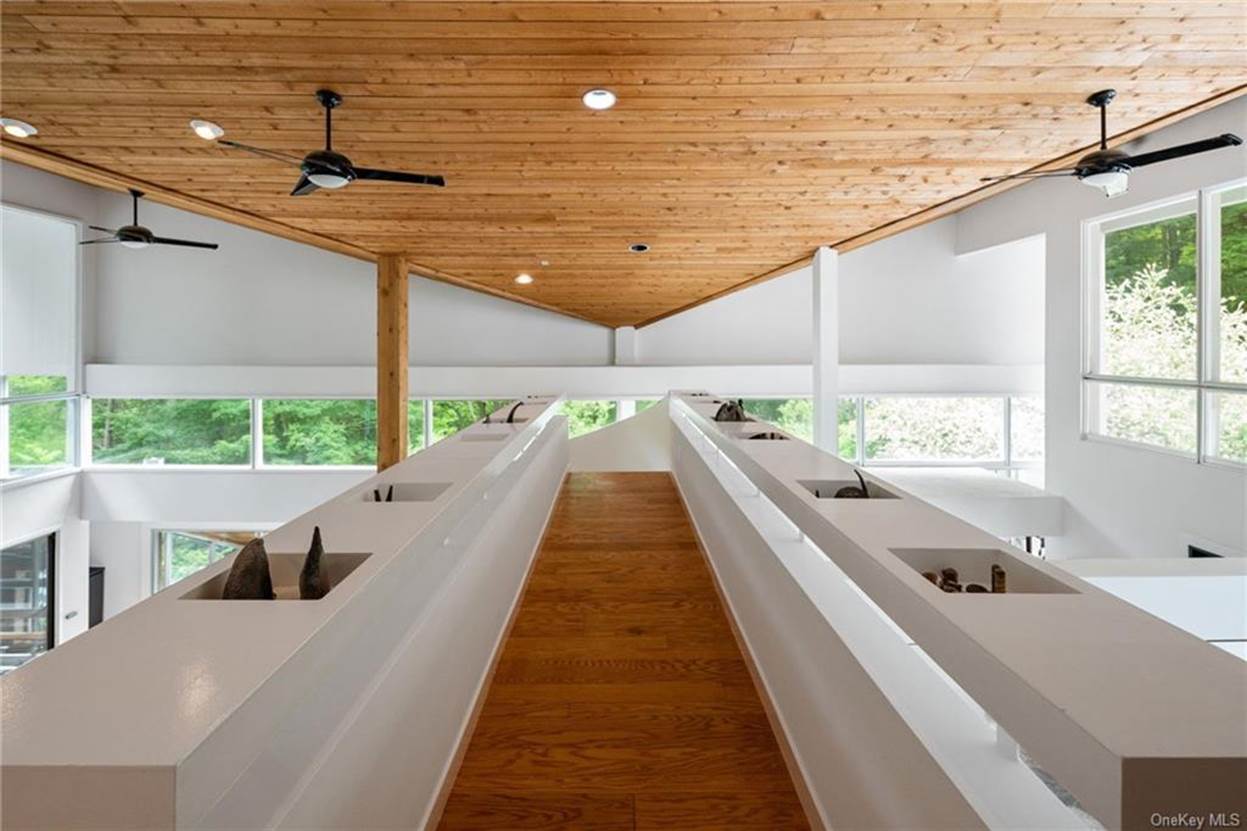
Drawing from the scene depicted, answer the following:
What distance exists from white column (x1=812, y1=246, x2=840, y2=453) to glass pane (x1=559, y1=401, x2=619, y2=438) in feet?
12.6

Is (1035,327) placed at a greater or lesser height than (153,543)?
greater

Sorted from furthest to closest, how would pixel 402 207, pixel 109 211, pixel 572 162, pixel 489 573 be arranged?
1. pixel 109 211
2. pixel 402 207
3. pixel 572 162
4. pixel 489 573

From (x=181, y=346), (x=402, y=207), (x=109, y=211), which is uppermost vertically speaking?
(x=109, y=211)

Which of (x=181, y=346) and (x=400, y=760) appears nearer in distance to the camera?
(x=400, y=760)

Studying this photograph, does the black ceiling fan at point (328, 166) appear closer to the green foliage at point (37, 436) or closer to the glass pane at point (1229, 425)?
the glass pane at point (1229, 425)

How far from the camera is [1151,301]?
6.63 metres

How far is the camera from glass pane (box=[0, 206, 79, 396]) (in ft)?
27.1

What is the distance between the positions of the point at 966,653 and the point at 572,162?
154 inches

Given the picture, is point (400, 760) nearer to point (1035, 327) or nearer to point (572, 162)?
point (572, 162)

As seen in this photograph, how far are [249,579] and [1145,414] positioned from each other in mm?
7746

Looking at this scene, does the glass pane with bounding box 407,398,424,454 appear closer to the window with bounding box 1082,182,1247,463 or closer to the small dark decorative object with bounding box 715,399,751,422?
the small dark decorative object with bounding box 715,399,751,422

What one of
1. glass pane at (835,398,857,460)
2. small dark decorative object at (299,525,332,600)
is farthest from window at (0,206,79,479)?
glass pane at (835,398,857,460)

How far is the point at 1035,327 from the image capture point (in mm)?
Result: 9875

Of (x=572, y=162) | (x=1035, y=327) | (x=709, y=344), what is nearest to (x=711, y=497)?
(x=572, y=162)
